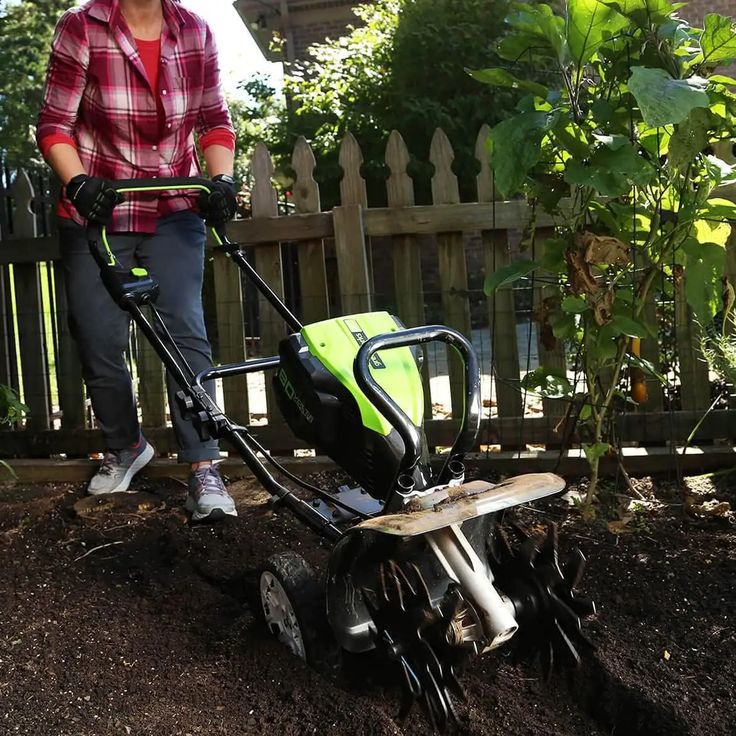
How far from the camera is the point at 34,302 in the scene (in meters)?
4.43

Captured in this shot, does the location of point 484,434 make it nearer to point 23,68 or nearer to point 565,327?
point 565,327

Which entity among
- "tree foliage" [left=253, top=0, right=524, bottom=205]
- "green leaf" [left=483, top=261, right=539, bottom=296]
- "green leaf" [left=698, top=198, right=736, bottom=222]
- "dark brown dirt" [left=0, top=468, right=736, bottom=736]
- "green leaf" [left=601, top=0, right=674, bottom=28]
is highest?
"tree foliage" [left=253, top=0, right=524, bottom=205]

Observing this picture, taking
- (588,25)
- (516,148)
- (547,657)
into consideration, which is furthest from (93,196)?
(547,657)

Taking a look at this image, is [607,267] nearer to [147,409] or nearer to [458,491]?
[458,491]

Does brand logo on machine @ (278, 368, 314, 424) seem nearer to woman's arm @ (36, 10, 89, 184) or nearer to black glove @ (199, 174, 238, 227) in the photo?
black glove @ (199, 174, 238, 227)

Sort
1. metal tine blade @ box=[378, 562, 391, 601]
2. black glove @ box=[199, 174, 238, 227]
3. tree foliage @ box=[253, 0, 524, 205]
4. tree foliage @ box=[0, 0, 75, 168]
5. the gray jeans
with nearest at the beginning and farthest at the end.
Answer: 1. metal tine blade @ box=[378, 562, 391, 601]
2. black glove @ box=[199, 174, 238, 227]
3. the gray jeans
4. tree foliage @ box=[253, 0, 524, 205]
5. tree foliage @ box=[0, 0, 75, 168]

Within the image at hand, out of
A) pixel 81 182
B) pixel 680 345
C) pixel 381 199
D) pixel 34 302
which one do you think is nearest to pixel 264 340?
pixel 34 302

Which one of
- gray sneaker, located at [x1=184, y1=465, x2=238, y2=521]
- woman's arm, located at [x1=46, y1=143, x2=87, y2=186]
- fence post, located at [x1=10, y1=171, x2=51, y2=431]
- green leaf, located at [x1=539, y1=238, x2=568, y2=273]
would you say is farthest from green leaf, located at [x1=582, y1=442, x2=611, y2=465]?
fence post, located at [x1=10, y1=171, x2=51, y2=431]

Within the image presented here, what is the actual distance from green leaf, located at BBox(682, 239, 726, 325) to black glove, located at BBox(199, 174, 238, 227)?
1.50m

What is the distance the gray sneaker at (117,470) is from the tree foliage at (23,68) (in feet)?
45.2

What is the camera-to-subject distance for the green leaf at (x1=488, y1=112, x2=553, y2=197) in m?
2.61

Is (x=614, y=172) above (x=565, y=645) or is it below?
above

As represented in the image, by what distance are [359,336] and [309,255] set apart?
1882 millimetres

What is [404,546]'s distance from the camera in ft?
6.75
